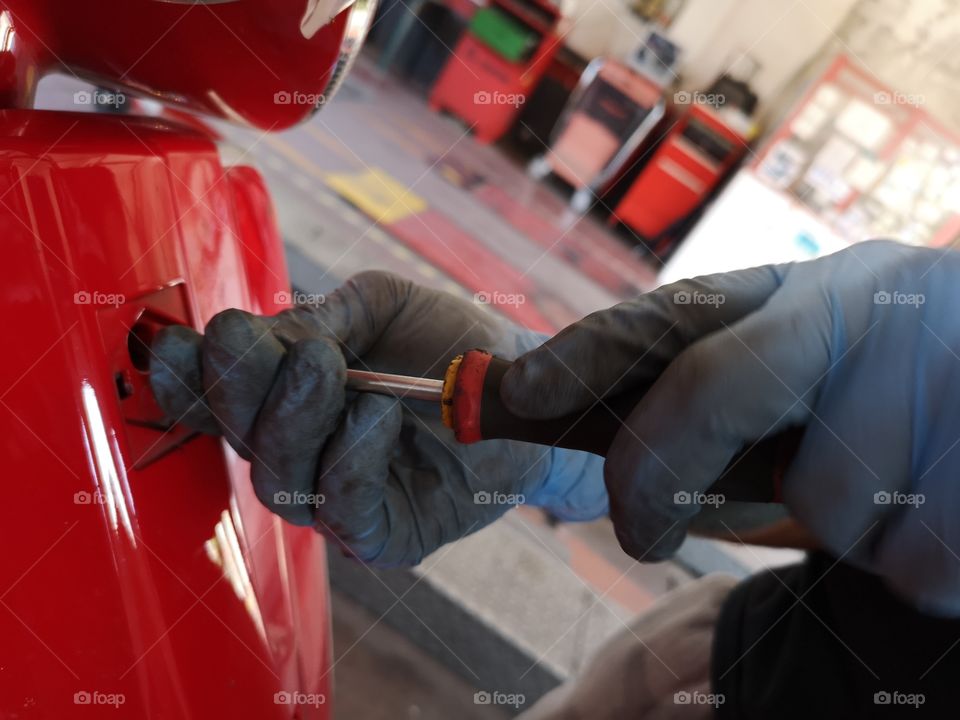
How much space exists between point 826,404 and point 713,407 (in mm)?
107

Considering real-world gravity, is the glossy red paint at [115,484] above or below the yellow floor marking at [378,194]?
above

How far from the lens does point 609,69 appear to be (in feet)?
11.6

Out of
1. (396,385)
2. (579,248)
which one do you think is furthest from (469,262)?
(396,385)

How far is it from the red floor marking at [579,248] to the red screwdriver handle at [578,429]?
2689 millimetres

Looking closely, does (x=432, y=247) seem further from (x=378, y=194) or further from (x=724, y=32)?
(x=724, y=32)

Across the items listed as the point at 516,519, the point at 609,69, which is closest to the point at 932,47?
the point at 609,69

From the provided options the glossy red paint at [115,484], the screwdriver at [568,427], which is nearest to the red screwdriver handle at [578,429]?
the screwdriver at [568,427]

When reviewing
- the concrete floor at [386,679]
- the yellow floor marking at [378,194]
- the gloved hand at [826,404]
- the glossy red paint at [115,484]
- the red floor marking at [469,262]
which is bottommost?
→ the concrete floor at [386,679]

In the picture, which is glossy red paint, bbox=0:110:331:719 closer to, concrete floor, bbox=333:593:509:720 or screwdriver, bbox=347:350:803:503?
screwdriver, bbox=347:350:803:503

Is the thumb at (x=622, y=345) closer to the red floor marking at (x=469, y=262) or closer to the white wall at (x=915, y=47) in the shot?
the red floor marking at (x=469, y=262)

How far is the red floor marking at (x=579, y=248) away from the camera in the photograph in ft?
10.7

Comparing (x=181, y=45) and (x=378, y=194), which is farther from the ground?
(x=181, y=45)

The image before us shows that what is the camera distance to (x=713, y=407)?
0.52 m

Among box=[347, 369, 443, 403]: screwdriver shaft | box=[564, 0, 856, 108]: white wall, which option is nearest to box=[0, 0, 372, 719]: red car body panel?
box=[347, 369, 443, 403]: screwdriver shaft
